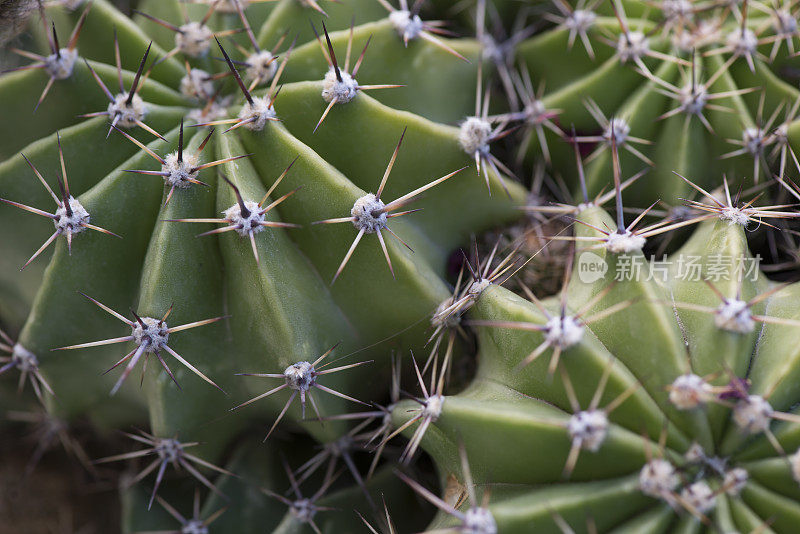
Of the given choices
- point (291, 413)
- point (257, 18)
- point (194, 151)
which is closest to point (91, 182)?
point (194, 151)

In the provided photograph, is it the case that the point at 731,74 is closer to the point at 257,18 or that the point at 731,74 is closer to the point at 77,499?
the point at 257,18

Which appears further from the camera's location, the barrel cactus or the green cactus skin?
the green cactus skin
